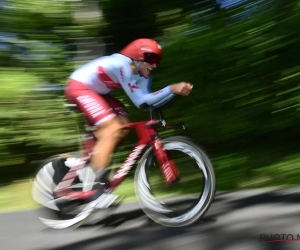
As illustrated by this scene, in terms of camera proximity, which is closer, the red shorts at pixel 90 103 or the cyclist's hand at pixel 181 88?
the cyclist's hand at pixel 181 88

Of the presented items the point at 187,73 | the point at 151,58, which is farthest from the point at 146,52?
the point at 187,73

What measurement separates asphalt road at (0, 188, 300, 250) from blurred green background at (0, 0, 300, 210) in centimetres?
79

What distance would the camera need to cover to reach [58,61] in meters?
6.67

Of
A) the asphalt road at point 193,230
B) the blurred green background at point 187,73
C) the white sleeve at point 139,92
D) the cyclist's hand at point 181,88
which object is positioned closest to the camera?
the asphalt road at point 193,230

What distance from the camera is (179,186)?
13.0 ft

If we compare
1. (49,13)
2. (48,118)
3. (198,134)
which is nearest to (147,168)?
(198,134)

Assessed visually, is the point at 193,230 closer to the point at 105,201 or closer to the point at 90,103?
the point at 105,201

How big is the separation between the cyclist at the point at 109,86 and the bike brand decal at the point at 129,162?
5.0 inches

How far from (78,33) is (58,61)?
48cm

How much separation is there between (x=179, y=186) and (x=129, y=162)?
0.46m

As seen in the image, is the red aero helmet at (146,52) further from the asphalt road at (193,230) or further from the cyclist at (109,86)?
the asphalt road at (193,230)

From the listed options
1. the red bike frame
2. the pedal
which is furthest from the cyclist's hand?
the pedal

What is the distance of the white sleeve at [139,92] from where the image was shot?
3789mm

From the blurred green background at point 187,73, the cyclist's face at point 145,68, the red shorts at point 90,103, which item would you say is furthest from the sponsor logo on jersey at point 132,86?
the blurred green background at point 187,73
